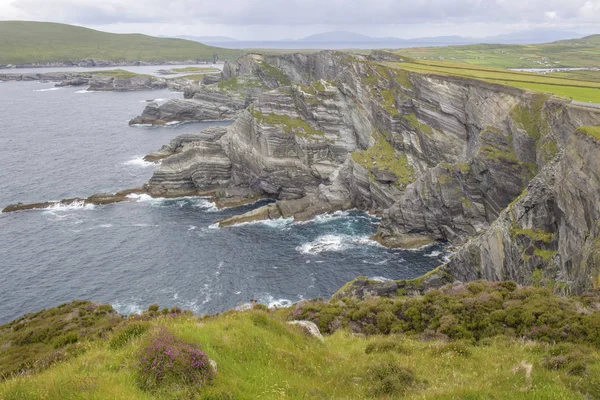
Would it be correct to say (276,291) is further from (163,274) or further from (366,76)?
(366,76)

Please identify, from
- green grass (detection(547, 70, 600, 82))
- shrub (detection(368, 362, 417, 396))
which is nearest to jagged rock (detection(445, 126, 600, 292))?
shrub (detection(368, 362, 417, 396))

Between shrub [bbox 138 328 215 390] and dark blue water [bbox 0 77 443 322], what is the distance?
132 ft

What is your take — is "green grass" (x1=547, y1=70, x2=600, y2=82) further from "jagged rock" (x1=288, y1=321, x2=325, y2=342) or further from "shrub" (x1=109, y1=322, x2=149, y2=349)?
"shrub" (x1=109, y1=322, x2=149, y2=349)

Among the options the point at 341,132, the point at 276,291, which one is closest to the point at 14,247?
the point at 276,291

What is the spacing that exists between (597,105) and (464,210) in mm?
23244

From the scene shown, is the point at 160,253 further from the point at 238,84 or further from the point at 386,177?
the point at 238,84

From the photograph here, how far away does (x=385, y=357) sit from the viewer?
20188 millimetres

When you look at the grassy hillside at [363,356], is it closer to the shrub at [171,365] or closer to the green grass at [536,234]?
the shrub at [171,365]

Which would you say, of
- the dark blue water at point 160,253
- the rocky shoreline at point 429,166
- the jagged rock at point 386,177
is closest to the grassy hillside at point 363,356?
the rocky shoreline at point 429,166

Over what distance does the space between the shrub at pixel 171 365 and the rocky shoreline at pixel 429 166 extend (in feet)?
93.8

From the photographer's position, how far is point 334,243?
239ft

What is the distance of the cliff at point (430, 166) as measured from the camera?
143ft

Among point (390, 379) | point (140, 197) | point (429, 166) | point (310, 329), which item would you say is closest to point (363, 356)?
point (310, 329)

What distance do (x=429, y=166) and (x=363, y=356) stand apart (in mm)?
67338
